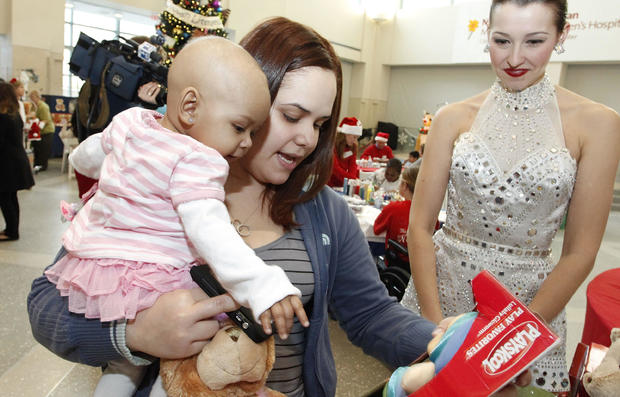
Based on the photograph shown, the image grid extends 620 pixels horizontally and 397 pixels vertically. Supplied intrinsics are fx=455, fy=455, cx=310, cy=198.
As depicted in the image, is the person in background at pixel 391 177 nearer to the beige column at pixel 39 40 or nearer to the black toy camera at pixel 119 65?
the black toy camera at pixel 119 65

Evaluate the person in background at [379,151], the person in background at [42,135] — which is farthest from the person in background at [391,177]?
the person in background at [42,135]

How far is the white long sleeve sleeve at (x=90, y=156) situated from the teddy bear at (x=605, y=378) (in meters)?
1.24

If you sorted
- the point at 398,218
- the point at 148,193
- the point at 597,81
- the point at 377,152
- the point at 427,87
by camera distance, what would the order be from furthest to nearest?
the point at 427,87 < the point at 597,81 < the point at 377,152 < the point at 398,218 < the point at 148,193

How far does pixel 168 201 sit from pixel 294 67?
450 mm

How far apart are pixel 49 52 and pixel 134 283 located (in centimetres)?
1226

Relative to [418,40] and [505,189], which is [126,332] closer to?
[505,189]

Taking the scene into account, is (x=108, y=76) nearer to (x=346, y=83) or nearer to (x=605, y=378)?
(x=605, y=378)

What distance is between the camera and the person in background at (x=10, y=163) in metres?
5.16

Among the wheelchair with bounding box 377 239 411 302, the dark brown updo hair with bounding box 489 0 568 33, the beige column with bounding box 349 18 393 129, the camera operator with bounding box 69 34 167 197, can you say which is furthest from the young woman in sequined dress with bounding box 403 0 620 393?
the beige column with bounding box 349 18 393 129

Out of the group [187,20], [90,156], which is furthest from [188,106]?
[187,20]

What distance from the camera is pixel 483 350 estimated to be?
566 mm

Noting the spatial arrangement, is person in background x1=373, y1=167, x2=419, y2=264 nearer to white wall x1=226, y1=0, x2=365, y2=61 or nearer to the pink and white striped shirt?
the pink and white striped shirt

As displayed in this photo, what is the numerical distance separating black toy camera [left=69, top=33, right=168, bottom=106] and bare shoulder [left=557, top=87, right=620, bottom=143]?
269cm

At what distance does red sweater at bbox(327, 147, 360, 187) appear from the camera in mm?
5828
